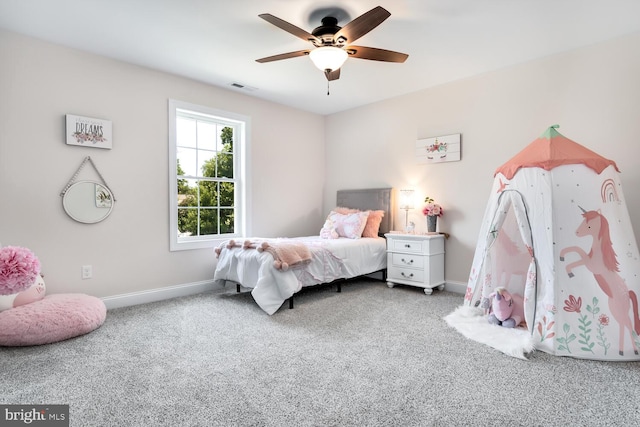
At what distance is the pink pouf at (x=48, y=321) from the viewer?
8.05 feet

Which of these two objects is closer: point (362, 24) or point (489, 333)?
point (362, 24)

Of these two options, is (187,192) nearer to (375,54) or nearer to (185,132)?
(185,132)

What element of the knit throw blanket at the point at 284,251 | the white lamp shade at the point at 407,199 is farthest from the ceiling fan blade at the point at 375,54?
the white lamp shade at the point at 407,199

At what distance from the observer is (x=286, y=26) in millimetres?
2340

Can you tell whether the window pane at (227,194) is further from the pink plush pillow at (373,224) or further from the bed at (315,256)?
the pink plush pillow at (373,224)

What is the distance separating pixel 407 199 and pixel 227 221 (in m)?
2.37

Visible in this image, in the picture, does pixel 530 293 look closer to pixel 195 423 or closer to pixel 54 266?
Answer: pixel 195 423

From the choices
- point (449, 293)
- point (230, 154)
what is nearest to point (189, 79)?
point (230, 154)

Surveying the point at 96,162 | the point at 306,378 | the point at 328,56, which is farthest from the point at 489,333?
the point at 96,162

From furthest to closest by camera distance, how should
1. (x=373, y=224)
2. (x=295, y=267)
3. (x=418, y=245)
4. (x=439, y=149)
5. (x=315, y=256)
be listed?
(x=373, y=224), (x=439, y=149), (x=418, y=245), (x=315, y=256), (x=295, y=267)

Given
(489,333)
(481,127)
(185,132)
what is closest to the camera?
(489,333)

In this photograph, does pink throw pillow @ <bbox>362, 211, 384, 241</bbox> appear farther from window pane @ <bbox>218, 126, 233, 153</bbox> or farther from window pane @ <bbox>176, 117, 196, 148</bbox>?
window pane @ <bbox>176, 117, 196, 148</bbox>

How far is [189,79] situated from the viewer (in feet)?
13.1

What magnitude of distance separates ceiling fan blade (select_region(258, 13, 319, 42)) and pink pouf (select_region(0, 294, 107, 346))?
8.59 feet
